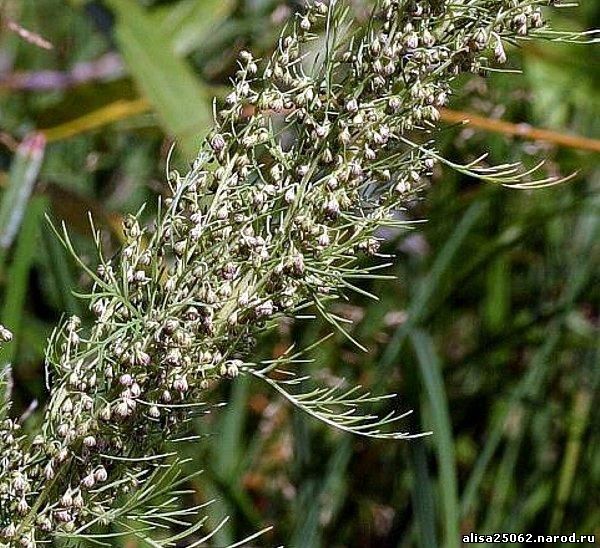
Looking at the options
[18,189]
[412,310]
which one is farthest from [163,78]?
[412,310]

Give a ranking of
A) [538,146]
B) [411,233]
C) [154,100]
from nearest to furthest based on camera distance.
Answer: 1. [154,100]
2. [411,233]
3. [538,146]

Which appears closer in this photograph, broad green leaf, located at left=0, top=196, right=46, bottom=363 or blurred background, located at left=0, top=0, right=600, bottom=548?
broad green leaf, located at left=0, top=196, right=46, bottom=363

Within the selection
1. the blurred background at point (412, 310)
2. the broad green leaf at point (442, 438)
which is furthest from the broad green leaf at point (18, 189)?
the broad green leaf at point (442, 438)

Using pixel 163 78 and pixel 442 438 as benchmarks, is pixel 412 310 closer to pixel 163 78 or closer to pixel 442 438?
pixel 442 438

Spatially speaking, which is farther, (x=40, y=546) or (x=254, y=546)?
(x=254, y=546)

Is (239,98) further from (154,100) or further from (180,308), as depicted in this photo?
(154,100)

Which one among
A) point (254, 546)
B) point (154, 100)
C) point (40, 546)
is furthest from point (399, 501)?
point (40, 546)

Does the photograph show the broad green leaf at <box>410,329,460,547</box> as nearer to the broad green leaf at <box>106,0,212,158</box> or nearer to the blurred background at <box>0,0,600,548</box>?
the blurred background at <box>0,0,600,548</box>

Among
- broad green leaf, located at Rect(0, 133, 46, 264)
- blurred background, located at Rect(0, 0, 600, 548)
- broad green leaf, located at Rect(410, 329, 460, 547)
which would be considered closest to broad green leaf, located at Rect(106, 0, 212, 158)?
blurred background, located at Rect(0, 0, 600, 548)
